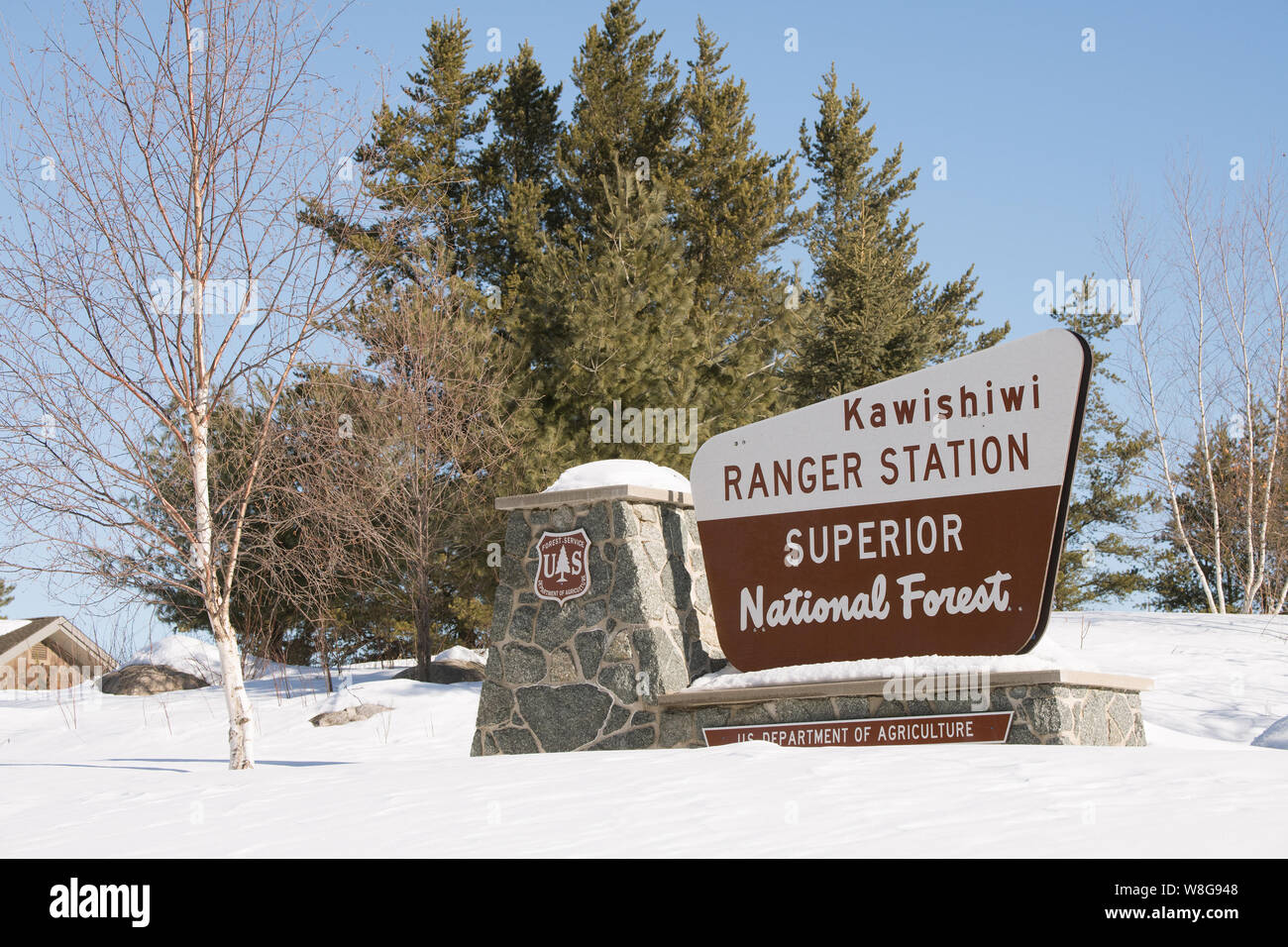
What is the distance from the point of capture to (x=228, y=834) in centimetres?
544

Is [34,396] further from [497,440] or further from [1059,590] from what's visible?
[1059,590]

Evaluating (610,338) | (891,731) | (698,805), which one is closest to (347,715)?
(610,338)

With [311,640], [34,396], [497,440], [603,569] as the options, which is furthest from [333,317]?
[311,640]

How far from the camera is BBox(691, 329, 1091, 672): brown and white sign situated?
8094mm

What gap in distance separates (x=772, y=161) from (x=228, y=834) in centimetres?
2248

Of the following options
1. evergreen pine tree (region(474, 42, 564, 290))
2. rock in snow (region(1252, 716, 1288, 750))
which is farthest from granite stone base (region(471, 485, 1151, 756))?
evergreen pine tree (region(474, 42, 564, 290))

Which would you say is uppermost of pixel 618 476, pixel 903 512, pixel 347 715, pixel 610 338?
pixel 610 338

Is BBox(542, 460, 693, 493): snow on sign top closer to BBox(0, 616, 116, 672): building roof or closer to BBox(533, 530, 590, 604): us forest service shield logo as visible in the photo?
BBox(533, 530, 590, 604): us forest service shield logo

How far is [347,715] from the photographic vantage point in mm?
14375

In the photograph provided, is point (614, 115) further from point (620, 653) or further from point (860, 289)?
point (620, 653)

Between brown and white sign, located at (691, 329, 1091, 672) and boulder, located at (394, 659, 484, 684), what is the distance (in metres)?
9.06

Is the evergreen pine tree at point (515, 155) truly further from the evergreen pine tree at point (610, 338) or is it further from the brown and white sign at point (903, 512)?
the brown and white sign at point (903, 512)

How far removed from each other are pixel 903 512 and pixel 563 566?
2928 millimetres

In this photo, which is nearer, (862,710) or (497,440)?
(862,710)
